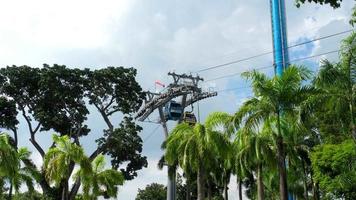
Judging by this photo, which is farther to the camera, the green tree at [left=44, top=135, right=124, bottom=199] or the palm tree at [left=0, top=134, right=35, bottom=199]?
the green tree at [left=44, top=135, right=124, bottom=199]

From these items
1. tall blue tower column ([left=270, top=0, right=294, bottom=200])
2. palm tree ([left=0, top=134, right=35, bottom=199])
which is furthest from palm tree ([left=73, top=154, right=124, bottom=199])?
tall blue tower column ([left=270, top=0, right=294, bottom=200])

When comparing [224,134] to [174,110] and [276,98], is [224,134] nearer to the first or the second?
[276,98]

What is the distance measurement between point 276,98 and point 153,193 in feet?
225

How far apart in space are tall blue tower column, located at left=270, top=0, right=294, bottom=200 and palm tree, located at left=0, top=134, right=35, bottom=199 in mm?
25196

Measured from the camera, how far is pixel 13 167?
34.2 metres

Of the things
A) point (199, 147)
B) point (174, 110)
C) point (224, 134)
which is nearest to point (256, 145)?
point (224, 134)

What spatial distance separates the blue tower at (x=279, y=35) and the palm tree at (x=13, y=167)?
2525 centimetres

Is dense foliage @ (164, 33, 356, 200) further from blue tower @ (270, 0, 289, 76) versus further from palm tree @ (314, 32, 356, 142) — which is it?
blue tower @ (270, 0, 289, 76)

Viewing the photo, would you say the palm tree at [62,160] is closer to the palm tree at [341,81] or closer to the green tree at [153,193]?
the palm tree at [341,81]

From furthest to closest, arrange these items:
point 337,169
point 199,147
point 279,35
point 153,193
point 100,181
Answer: point 153,193 → point 279,35 → point 100,181 → point 337,169 → point 199,147

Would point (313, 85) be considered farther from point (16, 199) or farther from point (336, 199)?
point (16, 199)

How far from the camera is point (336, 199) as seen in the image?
41.4 m

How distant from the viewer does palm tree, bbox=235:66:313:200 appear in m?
23.2

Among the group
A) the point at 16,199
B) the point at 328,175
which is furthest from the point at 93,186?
the point at 328,175
